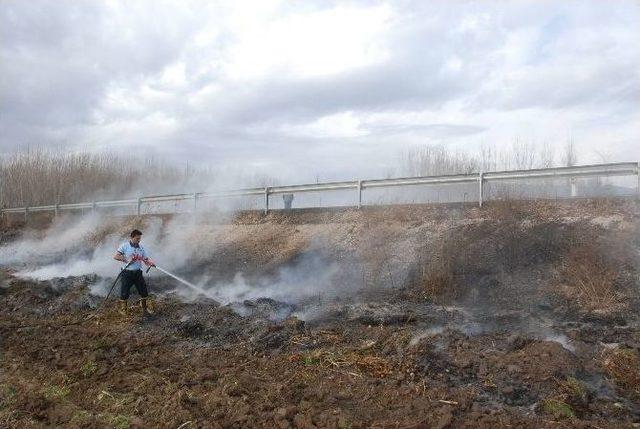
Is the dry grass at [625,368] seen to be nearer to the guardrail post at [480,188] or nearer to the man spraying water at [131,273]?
the guardrail post at [480,188]

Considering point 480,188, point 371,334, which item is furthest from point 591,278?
point 480,188

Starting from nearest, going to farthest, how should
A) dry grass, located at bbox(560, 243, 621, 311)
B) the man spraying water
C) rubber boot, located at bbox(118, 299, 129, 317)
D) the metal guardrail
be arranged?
dry grass, located at bbox(560, 243, 621, 311) → rubber boot, located at bbox(118, 299, 129, 317) → the man spraying water → the metal guardrail

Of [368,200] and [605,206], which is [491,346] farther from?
[368,200]

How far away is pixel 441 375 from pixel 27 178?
154ft

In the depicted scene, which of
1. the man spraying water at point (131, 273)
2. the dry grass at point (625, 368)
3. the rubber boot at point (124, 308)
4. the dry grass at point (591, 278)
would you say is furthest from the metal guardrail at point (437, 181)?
the rubber boot at point (124, 308)

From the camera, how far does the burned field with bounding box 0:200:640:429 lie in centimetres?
552

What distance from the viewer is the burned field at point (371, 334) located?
217 inches

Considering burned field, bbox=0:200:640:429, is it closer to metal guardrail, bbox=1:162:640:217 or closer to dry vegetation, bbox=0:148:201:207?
metal guardrail, bbox=1:162:640:217

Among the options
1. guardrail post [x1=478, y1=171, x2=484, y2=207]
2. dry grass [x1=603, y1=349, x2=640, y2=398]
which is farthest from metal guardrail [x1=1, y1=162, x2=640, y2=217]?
dry grass [x1=603, y1=349, x2=640, y2=398]

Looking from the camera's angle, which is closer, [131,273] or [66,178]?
[131,273]

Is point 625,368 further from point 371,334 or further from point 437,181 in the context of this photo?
point 437,181

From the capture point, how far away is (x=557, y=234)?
1089cm

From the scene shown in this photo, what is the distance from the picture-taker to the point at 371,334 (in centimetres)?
799

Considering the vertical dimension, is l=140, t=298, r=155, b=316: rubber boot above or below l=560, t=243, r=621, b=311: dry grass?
below
